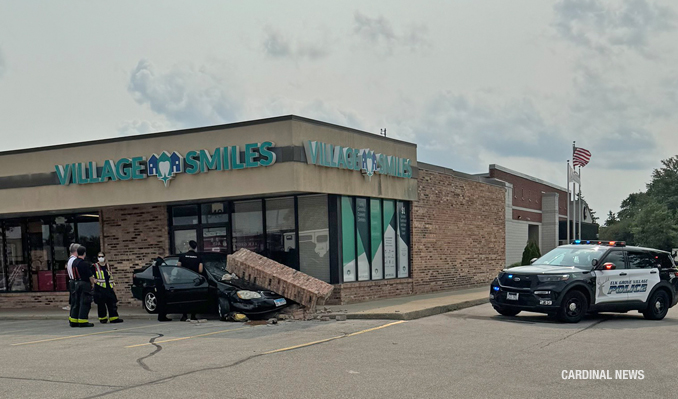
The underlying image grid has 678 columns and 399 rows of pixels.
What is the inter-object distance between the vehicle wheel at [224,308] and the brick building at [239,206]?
3.18 metres

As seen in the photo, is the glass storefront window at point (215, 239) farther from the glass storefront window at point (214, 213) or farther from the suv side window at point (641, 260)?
the suv side window at point (641, 260)

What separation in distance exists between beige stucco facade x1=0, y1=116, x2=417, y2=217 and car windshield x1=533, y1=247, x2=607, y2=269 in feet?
19.4

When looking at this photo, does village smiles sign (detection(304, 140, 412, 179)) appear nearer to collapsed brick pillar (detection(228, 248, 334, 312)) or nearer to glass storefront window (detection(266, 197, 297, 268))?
glass storefront window (detection(266, 197, 297, 268))

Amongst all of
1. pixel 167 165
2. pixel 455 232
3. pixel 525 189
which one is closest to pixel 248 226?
pixel 167 165

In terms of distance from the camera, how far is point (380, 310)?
52.5 ft

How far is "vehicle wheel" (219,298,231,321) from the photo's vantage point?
51.0ft

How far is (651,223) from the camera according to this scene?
67438 mm

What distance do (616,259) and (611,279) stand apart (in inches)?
22.9

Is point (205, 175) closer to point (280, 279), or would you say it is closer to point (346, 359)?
point (280, 279)

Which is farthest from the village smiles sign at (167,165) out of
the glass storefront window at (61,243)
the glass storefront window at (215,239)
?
the glass storefront window at (61,243)

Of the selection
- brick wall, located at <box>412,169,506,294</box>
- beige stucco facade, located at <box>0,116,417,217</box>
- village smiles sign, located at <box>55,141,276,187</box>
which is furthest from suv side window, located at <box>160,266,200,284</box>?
brick wall, located at <box>412,169,506,294</box>

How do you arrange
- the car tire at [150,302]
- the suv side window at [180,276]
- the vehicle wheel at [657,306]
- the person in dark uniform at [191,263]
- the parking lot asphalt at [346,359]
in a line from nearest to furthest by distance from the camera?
the parking lot asphalt at [346,359]
the vehicle wheel at [657,306]
the suv side window at [180,276]
the person in dark uniform at [191,263]
the car tire at [150,302]

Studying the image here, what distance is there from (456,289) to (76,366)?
16.9 metres

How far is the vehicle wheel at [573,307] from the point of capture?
44.9 ft
